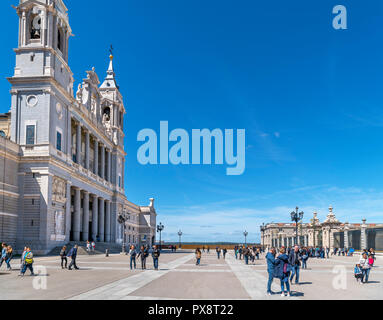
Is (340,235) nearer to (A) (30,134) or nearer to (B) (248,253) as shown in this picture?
(B) (248,253)

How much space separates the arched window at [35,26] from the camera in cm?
4681

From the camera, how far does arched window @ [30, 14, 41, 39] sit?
154ft

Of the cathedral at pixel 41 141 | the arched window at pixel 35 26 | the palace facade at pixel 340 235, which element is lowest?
the palace facade at pixel 340 235

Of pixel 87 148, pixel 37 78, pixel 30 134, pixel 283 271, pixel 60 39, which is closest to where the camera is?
pixel 283 271

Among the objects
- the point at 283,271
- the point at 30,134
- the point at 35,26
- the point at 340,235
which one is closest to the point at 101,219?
the point at 30,134

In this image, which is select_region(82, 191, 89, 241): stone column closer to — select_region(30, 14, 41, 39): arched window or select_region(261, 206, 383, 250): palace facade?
select_region(30, 14, 41, 39): arched window

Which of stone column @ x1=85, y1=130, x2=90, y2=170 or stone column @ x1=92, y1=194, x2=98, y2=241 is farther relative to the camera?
stone column @ x1=92, y1=194, x2=98, y2=241

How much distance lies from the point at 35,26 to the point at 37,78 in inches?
271

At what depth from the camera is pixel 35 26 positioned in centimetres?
4688

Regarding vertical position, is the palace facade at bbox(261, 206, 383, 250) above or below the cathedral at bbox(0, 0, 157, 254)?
below

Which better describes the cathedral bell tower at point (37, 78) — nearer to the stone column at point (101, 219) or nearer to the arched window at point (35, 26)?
the arched window at point (35, 26)

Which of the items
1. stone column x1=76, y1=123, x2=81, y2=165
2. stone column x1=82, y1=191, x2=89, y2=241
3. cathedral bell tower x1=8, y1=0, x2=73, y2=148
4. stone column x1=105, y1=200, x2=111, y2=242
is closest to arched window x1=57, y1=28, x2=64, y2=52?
cathedral bell tower x1=8, y1=0, x2=73, y2=148

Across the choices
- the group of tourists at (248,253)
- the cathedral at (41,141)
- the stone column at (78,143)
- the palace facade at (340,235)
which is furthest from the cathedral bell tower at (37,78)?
the palace facade at (340,235)
